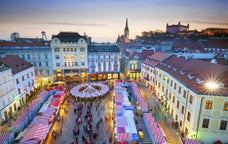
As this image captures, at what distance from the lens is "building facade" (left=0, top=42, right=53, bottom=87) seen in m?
43.8

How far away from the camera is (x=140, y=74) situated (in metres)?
55.8

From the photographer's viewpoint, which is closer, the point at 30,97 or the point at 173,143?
the point at 173,143

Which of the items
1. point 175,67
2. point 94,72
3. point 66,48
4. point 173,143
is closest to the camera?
point 173,143

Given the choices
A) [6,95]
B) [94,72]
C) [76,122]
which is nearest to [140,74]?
[94,72]

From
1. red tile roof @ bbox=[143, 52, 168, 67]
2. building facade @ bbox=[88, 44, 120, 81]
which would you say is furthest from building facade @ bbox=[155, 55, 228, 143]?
building facade @ bbox=[88, 44, 120, 81]

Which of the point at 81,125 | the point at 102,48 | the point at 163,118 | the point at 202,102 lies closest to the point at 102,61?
the point at 102,48

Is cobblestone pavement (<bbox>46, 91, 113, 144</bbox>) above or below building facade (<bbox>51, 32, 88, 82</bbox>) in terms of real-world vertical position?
below

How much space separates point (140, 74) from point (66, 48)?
98.3 ft

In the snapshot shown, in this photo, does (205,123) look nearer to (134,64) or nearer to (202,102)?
(202,102)

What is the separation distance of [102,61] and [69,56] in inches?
482

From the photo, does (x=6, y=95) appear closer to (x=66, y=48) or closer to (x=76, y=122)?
(x=76, y=122)

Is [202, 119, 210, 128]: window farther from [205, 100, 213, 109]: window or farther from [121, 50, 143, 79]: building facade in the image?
[121, 50, 143, 79]: building facade

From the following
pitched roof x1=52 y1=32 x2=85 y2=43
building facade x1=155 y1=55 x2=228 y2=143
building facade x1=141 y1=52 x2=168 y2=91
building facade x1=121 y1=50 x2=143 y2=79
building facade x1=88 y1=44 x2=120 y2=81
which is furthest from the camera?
building facade x1=121 y1=50 x2=143 y2=79

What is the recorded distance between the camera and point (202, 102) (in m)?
20.4
